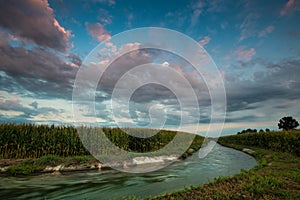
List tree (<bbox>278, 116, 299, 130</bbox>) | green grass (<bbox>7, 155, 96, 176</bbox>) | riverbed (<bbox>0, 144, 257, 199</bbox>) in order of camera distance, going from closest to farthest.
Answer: riverbed (<bbox>0, 144, 257, 199</bbox>), green grass (<bbox>7, 155, 96, 176</bbox>), tree (<bbox>278, 116, 299, 130</bbox>)

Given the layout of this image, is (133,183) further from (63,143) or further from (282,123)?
(282,123)

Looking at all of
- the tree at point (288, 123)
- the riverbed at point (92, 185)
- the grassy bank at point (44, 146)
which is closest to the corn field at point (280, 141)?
the riverbed at point (92, 185)

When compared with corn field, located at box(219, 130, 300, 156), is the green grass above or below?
below

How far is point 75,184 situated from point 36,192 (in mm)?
1413

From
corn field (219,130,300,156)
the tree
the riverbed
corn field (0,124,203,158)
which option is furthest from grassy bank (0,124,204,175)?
the tree

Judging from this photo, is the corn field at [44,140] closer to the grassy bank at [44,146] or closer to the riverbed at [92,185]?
the grassy bank at [44,146]

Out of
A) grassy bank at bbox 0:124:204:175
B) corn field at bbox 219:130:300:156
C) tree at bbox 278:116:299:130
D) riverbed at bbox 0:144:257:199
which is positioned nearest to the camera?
riverbed at bbox 0:144:257:199

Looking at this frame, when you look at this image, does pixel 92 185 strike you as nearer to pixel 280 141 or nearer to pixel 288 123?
pixel 280 141

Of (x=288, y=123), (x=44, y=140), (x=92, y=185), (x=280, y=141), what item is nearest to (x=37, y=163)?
(x=44, y=140)

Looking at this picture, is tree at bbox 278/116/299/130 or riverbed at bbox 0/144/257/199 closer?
riverbed at bbox 0/144/257/199

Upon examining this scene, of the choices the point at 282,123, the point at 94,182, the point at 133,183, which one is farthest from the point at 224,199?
the point at 282,123

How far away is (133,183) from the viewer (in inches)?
322

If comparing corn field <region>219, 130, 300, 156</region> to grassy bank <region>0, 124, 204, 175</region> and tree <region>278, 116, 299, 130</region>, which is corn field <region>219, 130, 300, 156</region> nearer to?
grassy bank <region>0, 124, 204, 175</region>

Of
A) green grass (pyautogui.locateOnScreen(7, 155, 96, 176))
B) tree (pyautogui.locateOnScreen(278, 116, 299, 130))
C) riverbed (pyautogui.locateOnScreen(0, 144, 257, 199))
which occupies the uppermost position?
tree (pyautogui.locateOnScreen(278, 116, 299, 130))
